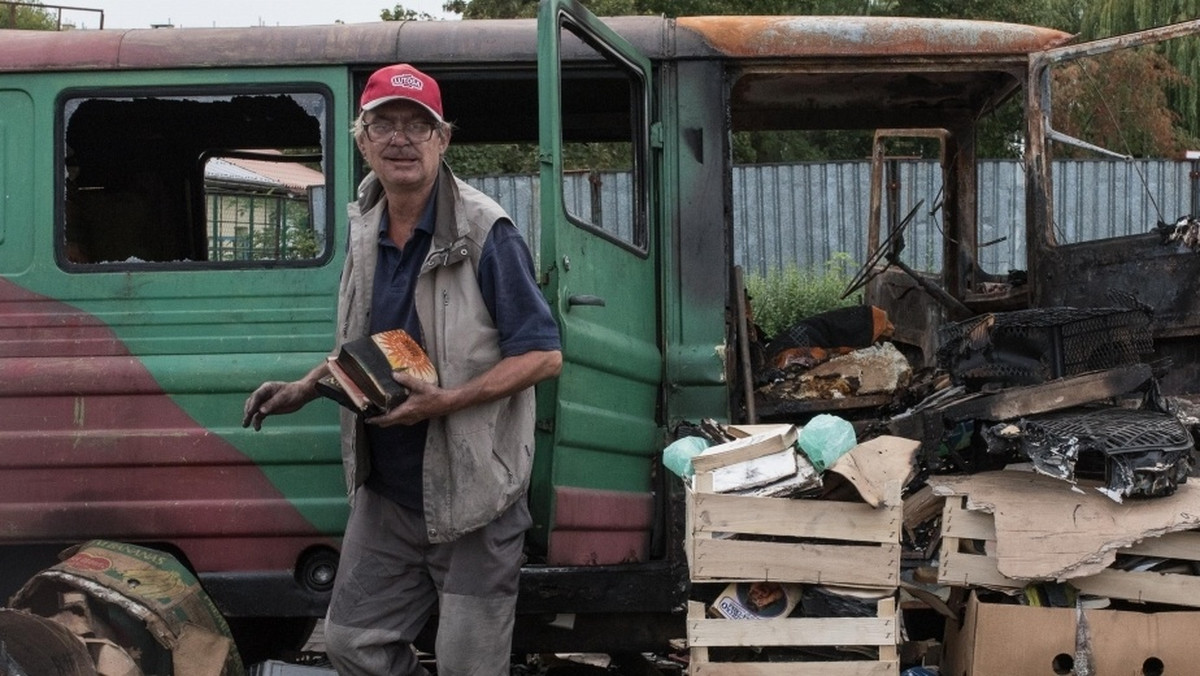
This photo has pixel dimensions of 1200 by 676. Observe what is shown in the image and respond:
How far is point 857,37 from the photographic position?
178 inches

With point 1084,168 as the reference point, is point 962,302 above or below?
below

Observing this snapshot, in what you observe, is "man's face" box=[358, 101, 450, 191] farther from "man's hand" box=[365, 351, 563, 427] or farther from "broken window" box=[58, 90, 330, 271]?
"broken window" box=[58, 90, 330, 271]

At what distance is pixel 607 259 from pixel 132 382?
1563 millimetres

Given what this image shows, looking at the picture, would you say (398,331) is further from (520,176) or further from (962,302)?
(520,176)

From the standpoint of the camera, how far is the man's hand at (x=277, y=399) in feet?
11.8

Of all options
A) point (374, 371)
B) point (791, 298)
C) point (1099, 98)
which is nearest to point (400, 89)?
point (374, 371)

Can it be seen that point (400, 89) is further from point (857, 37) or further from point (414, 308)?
point (857, 37)

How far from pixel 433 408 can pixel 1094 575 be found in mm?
2214

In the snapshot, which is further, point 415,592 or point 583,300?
point 583,300

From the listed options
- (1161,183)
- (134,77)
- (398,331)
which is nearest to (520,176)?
(1161,183)

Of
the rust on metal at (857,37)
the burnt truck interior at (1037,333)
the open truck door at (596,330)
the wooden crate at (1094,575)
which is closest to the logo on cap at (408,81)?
the open truck door at (596,330)

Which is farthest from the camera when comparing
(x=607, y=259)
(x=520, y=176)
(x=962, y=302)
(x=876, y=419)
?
(x=520, y=176)

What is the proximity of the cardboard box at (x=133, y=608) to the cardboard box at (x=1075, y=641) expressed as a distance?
2.35m

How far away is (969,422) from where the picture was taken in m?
4.49
